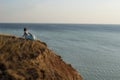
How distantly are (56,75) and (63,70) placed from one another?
Result: 2075mm

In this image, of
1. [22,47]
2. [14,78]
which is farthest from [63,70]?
[14,78]

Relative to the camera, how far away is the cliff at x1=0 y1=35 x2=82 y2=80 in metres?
20.1

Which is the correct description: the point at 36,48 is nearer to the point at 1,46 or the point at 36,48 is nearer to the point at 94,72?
the point at 1,46

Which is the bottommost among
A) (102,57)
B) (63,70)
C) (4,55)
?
(102,57)

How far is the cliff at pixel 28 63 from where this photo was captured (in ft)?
66.1

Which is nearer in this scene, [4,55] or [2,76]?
[2,76]

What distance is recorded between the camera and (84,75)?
1551 inches

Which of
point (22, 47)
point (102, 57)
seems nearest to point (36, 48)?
point (22, 47)

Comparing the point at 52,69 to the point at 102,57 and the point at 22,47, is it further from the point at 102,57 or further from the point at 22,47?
the point at 102,57

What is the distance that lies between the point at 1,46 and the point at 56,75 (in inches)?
216

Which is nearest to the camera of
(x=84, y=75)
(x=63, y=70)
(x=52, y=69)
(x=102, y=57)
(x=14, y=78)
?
(x=14, y=78)

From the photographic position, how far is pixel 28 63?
21.2m

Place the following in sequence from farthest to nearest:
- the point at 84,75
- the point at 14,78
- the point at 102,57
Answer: the point at 102,57 < the point at 84,75 < the point at 14,78

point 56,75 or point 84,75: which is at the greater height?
point 56,75
